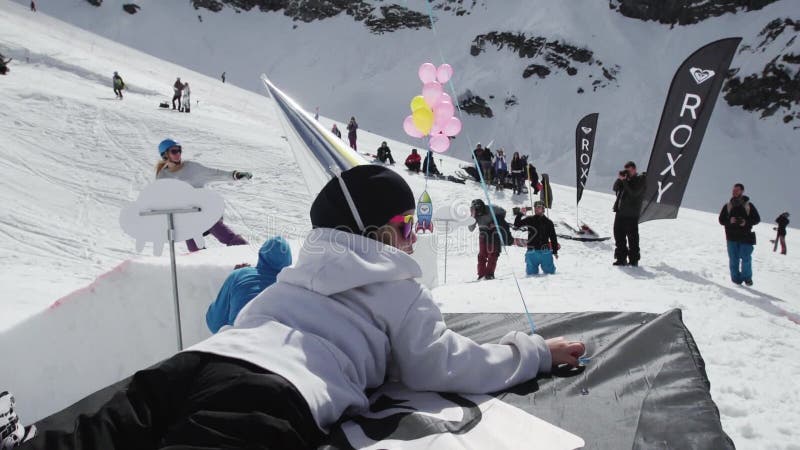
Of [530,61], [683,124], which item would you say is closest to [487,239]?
[683,124]

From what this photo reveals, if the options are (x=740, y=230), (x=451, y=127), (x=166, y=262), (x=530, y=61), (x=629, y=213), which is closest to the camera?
(x=166, y=262)

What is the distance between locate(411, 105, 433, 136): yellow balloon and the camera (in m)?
9.39

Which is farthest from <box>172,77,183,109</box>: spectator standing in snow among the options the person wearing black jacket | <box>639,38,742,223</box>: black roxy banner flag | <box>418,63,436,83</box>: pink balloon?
<box>639,38,742,223</box>: black roxy banner flag

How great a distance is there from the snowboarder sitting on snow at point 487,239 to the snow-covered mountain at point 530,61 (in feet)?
37.7

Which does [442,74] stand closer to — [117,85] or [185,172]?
[185,172]

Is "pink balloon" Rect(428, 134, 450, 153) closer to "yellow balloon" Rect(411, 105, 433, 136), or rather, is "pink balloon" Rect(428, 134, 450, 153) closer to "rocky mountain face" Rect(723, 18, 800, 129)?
"yellow balloon" Rect(411, 105, 433, 136)

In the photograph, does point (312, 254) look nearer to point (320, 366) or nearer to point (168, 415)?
point (320, 366)

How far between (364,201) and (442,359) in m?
0.61

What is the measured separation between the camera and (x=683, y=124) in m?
7.30

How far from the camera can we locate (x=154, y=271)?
3877 mm

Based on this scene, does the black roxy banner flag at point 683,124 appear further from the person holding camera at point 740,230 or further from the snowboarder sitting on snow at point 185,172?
the snowboarder sitting on snow at point 185,172

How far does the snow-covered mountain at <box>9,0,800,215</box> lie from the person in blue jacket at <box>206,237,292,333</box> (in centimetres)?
1570

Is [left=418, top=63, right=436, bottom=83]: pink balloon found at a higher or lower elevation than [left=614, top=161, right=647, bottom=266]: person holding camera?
higher

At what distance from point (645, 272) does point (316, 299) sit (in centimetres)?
607
